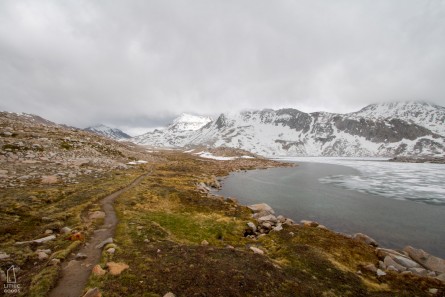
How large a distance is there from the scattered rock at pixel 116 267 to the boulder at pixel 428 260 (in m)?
23.4

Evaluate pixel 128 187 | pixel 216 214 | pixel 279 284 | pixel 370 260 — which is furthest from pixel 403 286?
pixel 128 187

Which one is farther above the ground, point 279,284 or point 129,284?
point 129,284

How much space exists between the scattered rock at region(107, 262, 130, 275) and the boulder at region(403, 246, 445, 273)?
23.4m

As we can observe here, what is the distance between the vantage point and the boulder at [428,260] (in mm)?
19906

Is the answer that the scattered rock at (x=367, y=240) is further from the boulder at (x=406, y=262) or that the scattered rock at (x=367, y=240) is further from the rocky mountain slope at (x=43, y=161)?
the rocky mountain slope at (x=43, y=161)

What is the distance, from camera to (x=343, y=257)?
67.7ft

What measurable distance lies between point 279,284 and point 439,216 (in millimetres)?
39715

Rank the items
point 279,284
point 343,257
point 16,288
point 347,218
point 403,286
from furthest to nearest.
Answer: point 347,218 → point 343,257 → point 403,286 → point 279,284 → point 16,288

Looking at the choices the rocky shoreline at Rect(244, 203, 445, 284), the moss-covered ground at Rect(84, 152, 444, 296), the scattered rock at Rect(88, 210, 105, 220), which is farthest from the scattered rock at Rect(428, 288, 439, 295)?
the scattered rock at Rect(88, 210, 105, 220)

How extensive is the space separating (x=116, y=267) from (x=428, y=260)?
80.1 feet


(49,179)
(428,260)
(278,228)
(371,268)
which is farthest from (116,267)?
(49,179)

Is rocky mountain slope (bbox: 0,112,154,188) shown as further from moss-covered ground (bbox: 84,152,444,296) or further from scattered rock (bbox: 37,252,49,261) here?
scattered rock (bbox: 37,252,49,261)

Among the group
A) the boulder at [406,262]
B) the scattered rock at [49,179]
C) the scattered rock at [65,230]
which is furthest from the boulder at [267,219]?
the scattered rock at [49,179]

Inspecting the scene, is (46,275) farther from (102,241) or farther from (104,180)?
(104,180)
